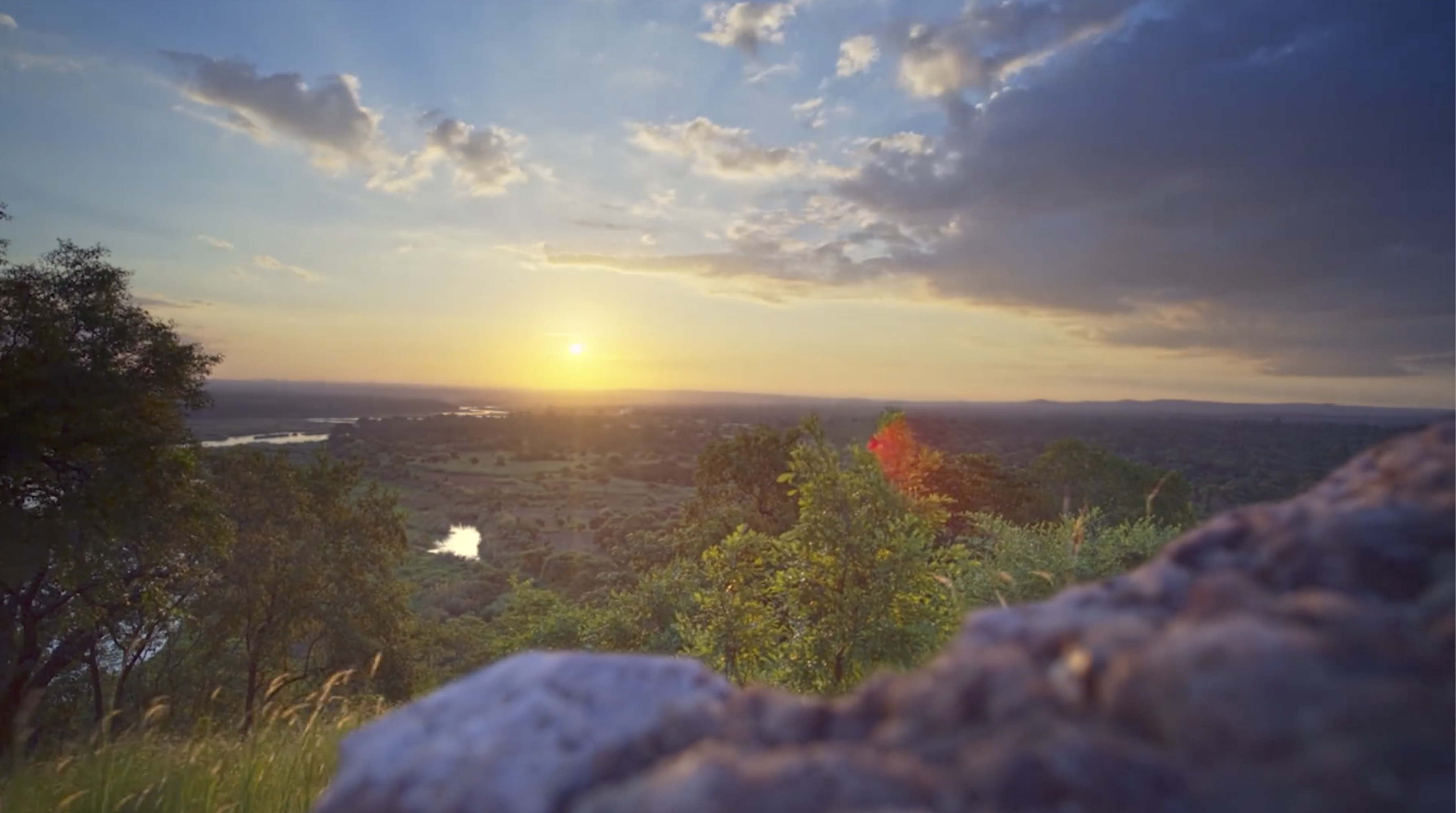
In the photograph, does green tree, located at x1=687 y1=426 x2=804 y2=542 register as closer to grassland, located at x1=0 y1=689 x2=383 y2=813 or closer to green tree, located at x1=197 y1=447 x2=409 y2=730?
green tree, located at x1=197 y1=447 x2=409 y2=730

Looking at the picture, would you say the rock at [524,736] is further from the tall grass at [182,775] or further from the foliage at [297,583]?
the foliage at [297,583]

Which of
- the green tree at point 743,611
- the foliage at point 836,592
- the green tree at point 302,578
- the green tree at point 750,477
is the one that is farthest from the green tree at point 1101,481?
the green tree at point 302,578

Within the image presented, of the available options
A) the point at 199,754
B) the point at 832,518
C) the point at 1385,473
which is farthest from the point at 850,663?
the point at 1385,473

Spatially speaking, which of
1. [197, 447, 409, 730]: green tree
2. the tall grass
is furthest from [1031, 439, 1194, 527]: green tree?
the tall grass

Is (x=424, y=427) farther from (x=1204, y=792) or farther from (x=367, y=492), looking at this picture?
(x=1204, y=792)

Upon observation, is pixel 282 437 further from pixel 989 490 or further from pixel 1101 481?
pixel 1101 481

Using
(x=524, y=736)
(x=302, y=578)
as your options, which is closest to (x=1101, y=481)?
(x=302, y=578)
